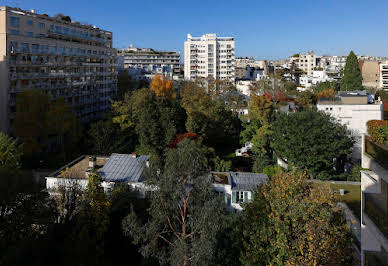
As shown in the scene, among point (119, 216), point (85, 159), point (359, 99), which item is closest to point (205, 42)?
point (359, 99)

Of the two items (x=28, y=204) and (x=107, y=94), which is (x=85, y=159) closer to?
(x=28, y=204)

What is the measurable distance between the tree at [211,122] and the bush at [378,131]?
94.9 ft

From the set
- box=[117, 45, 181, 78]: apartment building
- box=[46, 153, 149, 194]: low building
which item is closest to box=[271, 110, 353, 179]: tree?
box=[46, 153, 149, 194]: low building

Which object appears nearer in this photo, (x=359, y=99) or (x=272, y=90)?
(x=359, y=99)

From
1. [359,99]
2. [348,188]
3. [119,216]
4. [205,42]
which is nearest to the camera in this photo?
[119,216]

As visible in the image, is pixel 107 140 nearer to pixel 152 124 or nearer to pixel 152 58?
pixel 152 124

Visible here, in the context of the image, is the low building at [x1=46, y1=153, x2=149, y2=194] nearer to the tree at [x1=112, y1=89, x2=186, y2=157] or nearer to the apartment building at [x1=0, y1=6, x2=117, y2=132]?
the tree at [x1=112, y1=89, x2=186, y2=157]

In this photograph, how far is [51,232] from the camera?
1727 cm

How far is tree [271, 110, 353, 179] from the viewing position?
99.4ft

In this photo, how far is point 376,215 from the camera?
9977 millimetres

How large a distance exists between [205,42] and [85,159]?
7961cm

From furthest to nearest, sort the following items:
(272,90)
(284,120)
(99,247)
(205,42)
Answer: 1. (205,42)
2. (272,90)
3. (284,120)
4. (99,247)

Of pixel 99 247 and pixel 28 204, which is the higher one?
pixel 28 204

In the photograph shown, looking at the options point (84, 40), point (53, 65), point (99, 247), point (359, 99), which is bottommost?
point (99, 247)
